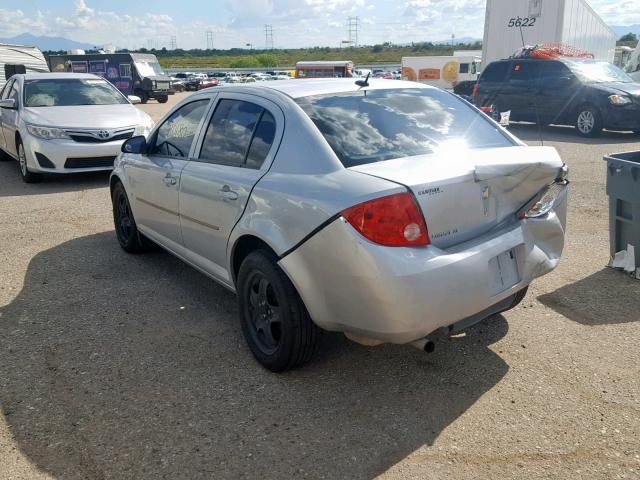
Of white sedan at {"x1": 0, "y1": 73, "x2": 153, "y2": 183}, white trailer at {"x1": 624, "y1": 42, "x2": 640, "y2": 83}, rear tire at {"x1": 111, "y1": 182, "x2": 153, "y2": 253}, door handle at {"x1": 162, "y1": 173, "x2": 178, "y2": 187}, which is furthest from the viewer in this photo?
white trailer at {"x1": 624, "y1": 42, "x2": 640, "y2": 83}

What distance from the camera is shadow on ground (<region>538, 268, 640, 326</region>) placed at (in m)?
3.96

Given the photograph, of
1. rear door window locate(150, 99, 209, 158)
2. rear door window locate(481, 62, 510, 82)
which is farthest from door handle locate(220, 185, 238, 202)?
rear door window locate(481, 62, 510, 82)

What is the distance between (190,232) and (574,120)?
39.2 feet

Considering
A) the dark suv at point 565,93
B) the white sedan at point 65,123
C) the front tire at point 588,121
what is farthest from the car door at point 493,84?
the white sedan at point 65,123

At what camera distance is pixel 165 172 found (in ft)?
14.1

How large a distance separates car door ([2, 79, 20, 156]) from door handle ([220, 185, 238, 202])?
7.33 metres

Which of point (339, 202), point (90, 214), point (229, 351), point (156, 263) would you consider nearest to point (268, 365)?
point (229, 351)

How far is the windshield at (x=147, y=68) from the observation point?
1294 inches

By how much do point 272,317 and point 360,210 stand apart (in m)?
1.00

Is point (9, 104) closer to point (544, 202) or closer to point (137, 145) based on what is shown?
point (137, 145)

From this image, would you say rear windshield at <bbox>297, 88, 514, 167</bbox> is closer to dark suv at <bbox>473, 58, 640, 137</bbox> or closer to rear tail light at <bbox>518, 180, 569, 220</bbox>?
rear tail light at <bbox>518, 180, 569, 220</bbox>

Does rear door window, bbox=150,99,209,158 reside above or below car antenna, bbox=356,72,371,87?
below

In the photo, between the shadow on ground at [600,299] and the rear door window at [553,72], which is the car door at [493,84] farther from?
the shadow on ground at [600,299]

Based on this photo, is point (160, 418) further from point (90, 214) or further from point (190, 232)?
point (90, 214)
